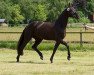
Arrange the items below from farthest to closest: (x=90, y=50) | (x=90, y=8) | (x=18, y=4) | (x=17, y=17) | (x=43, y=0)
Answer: (x=90, y=8) < (x=43, y=0) < (x=18, y=4) < (x=17, y=17) < (x=90, y=50)

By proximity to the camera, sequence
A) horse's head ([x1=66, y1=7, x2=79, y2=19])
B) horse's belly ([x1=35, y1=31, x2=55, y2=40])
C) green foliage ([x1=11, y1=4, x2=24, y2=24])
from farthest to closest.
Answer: green foliage ([x1=11, y1=4, x2=24, y2=24]) → horse's belly ([x1=35, y1=31, x2=55, y2=40]) → horse's head ([x1=66, y1=7, x2=79, y2=19])

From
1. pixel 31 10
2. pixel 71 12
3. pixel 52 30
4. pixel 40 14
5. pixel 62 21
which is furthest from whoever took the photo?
pixel 40 14

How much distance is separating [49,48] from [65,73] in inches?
464

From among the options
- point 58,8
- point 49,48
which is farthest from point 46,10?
point 49,48

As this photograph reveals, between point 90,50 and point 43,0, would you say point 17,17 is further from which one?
point 90,50

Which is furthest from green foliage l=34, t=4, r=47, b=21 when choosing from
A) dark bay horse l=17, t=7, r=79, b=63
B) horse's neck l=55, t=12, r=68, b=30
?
horse's neck l=55, t=12, r=68, b=30

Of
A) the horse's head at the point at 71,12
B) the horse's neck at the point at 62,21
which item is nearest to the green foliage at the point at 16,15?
the horse's neck at the point at 62,21

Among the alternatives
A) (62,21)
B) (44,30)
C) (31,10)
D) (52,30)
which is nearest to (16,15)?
(31,10)

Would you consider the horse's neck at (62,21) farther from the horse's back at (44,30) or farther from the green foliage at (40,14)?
the green foliage at (40,14)

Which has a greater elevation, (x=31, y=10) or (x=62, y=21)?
(x=62, y=21)

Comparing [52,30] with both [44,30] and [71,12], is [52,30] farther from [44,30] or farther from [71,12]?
[71,12]

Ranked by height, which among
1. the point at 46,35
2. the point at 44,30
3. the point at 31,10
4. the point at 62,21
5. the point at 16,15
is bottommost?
the point at 16,15

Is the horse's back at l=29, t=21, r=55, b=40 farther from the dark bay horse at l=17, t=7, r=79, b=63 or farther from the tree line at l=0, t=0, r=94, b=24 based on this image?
the tree line at l=0, t=0, r=94, b=24

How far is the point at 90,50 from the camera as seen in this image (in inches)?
973
